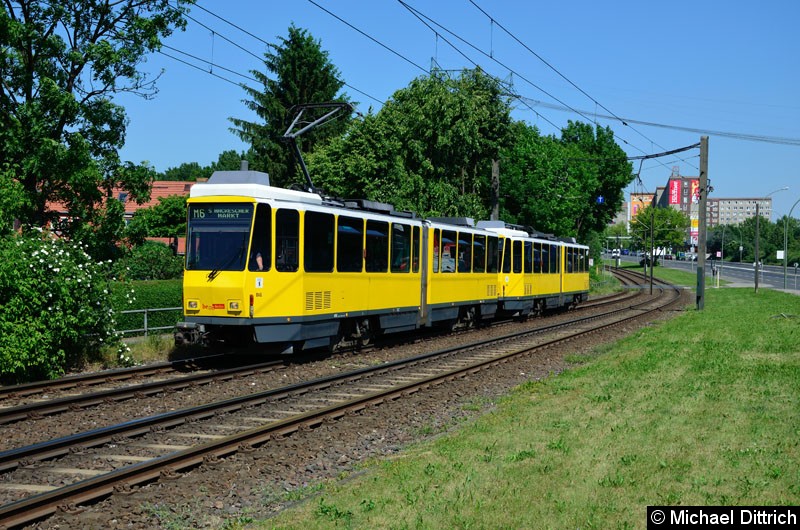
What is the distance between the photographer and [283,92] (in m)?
55.3

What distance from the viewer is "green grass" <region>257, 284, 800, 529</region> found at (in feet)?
21.9

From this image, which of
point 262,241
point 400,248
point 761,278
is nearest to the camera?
point 262,241

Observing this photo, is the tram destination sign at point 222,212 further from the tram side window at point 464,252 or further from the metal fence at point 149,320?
the tram side window at point 464,252

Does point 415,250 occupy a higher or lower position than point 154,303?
higher

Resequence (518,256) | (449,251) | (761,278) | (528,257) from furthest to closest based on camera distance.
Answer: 1. (761,278)
2. (528,257)
3. (518,256)
4. (449,251)

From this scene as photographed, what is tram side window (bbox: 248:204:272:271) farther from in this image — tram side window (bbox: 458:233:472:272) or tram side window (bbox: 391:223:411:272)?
tram side window (bbox: 458:233:472:272)

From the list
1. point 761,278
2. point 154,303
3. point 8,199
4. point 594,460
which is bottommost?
point 594,460

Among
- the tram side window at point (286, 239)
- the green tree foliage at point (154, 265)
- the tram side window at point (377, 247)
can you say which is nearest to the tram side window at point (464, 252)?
the tram side window at point (377, 247)

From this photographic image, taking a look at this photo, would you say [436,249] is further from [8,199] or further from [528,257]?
[8,199]

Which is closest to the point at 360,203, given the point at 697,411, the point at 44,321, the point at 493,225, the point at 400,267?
the point at 400,267

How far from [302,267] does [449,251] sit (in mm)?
8267

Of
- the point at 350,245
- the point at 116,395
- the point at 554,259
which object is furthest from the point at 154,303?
the point at 554,259

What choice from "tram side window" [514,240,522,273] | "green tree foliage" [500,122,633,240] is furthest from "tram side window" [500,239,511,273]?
→ "green tree foliage" [500,122,633,240]

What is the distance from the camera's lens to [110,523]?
22.5 feet
